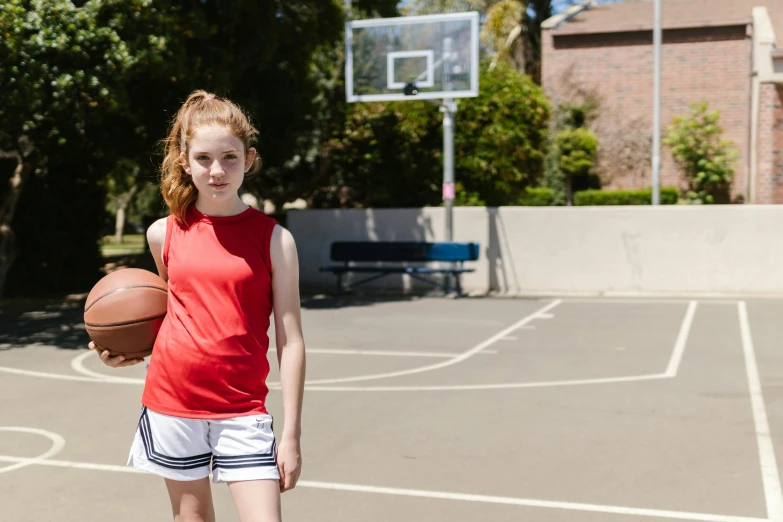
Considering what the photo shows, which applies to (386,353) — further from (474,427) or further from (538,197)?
(538,197)

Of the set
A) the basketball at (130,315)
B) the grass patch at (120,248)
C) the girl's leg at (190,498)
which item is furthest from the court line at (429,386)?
the grass patch at (120,248)

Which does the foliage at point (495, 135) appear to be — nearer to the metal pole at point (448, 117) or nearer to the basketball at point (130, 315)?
the metal pole at point (448, 117)

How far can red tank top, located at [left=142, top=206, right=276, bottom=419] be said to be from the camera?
10.4ft

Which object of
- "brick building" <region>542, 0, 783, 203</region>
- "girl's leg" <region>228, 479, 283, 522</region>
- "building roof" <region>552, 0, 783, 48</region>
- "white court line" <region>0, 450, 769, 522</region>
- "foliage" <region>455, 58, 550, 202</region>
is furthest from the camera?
"building roof" <region>552, 0, 783, 48</region>

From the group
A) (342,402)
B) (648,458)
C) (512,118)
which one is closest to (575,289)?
(512,118)

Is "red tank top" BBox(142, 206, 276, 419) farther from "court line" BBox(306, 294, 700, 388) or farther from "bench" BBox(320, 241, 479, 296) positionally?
"bench" BBox(320, 241, 479, 296)

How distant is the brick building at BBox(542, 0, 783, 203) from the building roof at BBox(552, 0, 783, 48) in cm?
3

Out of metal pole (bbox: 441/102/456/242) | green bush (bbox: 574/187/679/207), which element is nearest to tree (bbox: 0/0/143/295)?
metal pole (bbox: 441/102/456/242)

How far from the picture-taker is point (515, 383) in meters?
9.38

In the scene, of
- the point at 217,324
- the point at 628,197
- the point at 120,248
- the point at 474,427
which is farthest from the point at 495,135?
the point at 217,324

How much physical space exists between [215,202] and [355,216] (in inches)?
696

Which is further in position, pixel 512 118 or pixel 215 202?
pixel 512 118

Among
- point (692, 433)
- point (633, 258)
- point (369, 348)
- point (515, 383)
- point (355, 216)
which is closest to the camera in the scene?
point (692, 433)

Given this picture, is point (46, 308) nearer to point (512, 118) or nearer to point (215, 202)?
point (512, 118)
